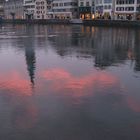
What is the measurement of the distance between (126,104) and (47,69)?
555 inches

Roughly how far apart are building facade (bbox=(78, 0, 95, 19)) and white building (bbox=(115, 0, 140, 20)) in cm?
2423

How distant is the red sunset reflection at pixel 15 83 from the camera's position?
83.1 feet

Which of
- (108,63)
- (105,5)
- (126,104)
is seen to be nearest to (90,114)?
(126,104)

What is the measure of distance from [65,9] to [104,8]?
3043cm

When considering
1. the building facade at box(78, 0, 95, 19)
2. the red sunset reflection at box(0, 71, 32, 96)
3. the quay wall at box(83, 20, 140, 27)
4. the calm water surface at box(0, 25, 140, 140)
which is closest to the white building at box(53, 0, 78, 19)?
the building facade at box(78, 0, 95, 19)

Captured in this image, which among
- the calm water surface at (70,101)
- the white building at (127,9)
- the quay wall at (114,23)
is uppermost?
the white building at (127,9)

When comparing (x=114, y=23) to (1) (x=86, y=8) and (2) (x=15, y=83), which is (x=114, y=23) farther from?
(2) (x=15, y=83)

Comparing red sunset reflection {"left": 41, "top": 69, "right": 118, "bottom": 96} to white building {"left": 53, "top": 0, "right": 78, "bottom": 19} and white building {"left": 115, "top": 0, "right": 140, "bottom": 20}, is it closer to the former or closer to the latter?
white building {"left": 115, "top": 0, "right": 140, "bottom": 20}

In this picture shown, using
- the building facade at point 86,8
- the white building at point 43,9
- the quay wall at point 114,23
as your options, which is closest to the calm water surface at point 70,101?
the quay wall at point 114,23

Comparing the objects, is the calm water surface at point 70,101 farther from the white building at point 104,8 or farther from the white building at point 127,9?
the white building at point 104,8

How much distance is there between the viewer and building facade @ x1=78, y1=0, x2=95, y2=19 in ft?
507

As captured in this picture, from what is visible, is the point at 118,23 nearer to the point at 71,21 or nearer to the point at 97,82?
the point at 71,21

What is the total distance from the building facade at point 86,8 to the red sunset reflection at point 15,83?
127 m

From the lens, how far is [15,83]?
2766cm
